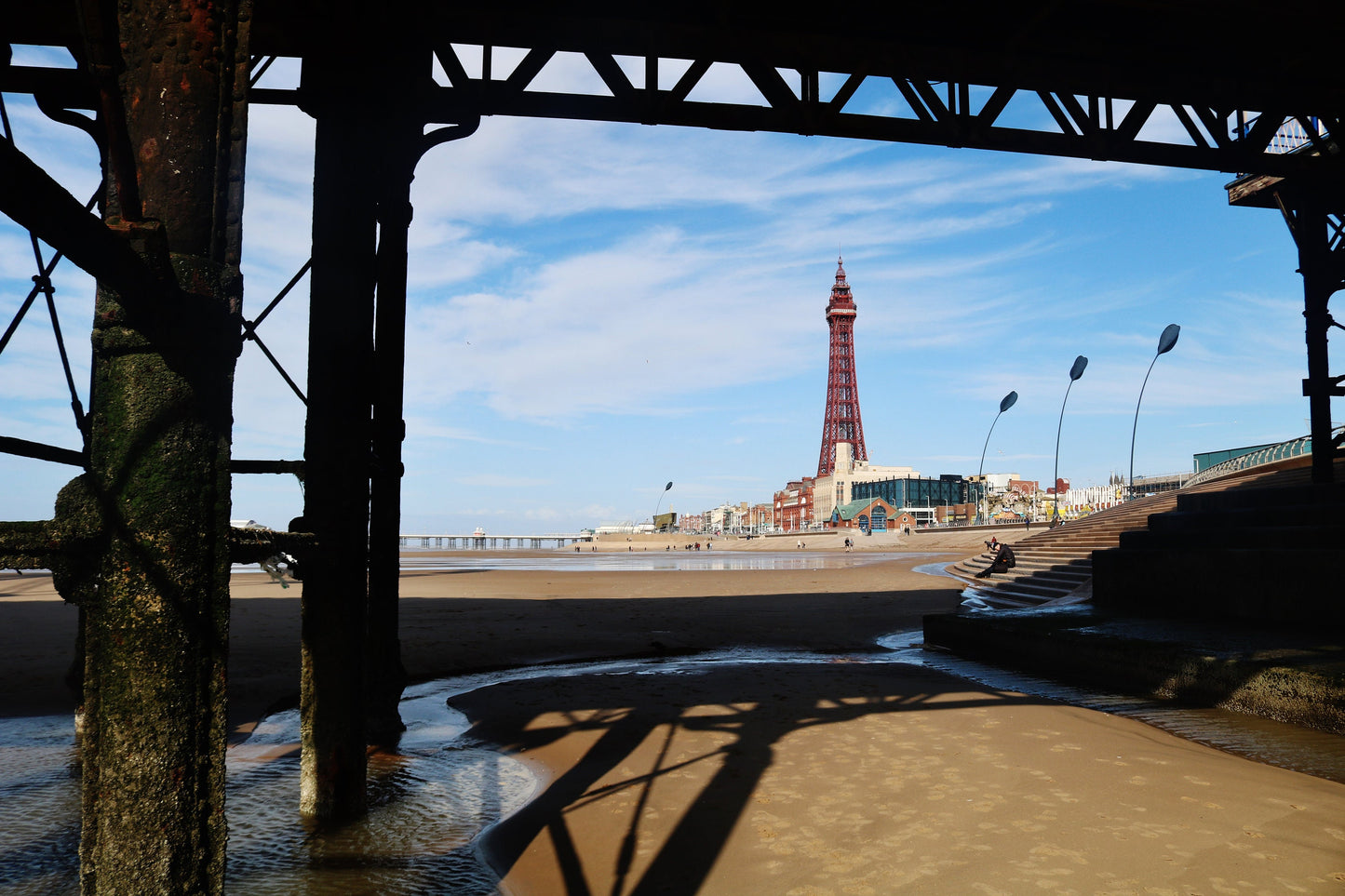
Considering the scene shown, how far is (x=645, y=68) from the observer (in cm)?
832

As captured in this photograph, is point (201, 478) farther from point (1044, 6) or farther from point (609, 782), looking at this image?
point (1044, 6)

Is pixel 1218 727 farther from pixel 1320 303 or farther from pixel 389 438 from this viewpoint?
pixel 1320 303

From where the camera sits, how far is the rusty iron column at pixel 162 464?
6.79 feet

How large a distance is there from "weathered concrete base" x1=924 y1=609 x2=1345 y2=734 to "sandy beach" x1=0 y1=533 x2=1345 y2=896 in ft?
4.36

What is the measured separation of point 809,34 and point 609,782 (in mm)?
7197

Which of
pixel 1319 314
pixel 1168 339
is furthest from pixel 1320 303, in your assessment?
pixel 1168 339

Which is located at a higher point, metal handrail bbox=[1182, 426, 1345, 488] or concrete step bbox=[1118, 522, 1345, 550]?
metal handrail bbox=[1182, 426, 1345, 488]

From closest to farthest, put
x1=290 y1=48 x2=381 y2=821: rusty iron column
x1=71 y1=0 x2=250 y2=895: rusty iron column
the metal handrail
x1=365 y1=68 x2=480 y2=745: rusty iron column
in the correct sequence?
x1=71 y1=0 x2=250 y2=895: rusty iron column → x1=290 y1=48 x2=381 y2=821: rusty iron column → x1=365 y1=68 x2=480 y2=745: rusty iron column → the metal handrail

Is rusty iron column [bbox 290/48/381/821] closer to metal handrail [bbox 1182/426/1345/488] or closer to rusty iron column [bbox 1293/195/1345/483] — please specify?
rusty iron column [bbox 1293/195/1345/483]

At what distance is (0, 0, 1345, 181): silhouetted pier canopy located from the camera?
7.84 m

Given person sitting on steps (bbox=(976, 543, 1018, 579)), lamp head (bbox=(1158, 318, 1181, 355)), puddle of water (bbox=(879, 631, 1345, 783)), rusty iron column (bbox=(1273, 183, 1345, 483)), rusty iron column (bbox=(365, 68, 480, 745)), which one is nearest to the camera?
puddle of water (bbox=(879, 631, 1345, 783))

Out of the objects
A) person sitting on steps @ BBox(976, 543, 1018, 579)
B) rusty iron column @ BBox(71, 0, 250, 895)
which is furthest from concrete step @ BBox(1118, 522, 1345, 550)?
rusty iron column @ BBox(71, 0, 250, 895)

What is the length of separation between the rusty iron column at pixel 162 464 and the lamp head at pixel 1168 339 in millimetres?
50916

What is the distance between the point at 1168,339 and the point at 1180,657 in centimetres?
4313
